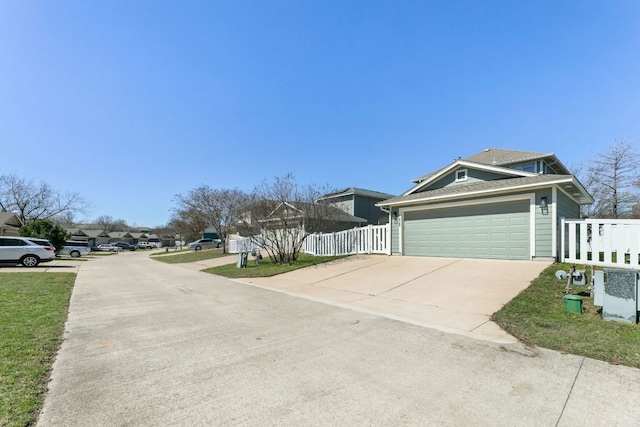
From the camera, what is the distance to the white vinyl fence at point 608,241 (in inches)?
337

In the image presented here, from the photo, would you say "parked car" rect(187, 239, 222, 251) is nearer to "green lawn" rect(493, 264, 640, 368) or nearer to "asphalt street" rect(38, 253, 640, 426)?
"asphalt street" rect(38, 253, 640, 426)

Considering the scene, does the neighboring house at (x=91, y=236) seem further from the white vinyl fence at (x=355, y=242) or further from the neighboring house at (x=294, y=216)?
the white vinyl fence at (x=355, y=242)

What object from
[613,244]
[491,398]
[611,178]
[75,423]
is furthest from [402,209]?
[611,178]

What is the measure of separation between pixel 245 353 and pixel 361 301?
3.89m

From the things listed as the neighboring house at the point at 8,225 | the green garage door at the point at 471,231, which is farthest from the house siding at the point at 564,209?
the neighboring house at the point at 8,225

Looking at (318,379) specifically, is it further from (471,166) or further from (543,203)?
(471,166)

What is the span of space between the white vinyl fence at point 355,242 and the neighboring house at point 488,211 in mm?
553

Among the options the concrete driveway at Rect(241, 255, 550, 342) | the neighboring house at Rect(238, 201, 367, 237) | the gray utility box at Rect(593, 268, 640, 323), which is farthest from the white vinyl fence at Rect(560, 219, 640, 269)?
the neighboring house at Rect(238, 201, 367, 237)

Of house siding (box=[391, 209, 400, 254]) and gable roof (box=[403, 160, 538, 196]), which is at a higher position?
gable roof (box=[403, 160, 538, 196])

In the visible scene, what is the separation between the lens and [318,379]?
3.44 metres

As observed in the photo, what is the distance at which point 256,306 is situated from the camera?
23.8 feet

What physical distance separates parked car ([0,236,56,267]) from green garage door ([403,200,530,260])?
67.8ft

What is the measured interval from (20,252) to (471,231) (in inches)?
928

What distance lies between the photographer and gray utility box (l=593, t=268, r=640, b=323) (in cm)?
510
